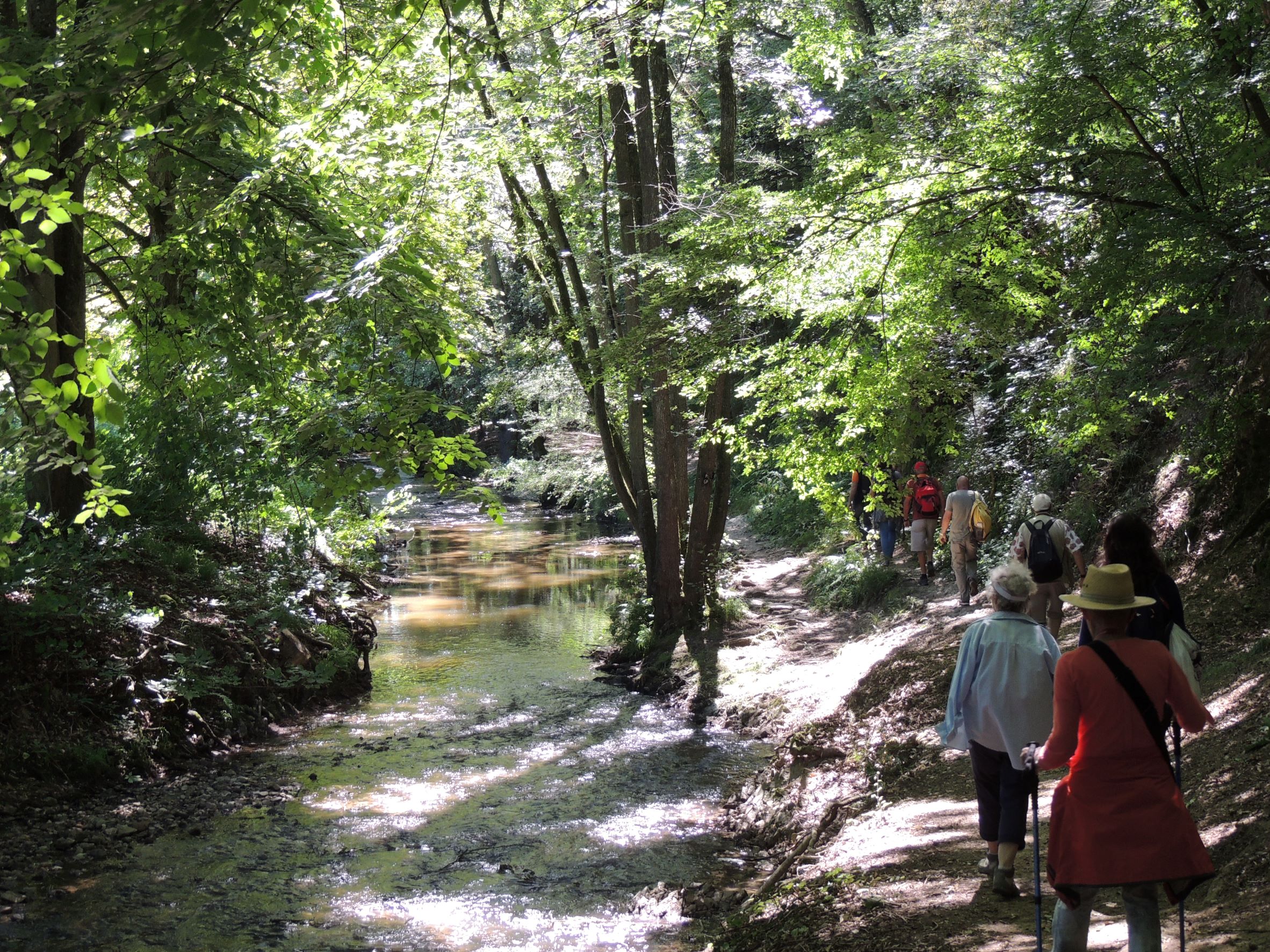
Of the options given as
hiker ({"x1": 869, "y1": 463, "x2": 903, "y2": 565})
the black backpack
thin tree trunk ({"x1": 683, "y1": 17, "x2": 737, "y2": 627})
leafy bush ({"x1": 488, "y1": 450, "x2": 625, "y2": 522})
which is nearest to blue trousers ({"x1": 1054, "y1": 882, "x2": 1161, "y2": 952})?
the black backpack

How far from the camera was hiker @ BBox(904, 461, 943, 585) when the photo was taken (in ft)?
48.9

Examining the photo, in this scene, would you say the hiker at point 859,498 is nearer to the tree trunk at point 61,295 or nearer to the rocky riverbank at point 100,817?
the rocky riverbank at point 100,817

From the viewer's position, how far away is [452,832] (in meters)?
8.77

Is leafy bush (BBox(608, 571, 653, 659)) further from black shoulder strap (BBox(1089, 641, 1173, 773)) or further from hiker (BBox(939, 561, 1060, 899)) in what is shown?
black shoulder strap (BBox(1089, 641, 1173, 773))

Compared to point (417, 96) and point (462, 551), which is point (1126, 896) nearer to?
point (417, 96)

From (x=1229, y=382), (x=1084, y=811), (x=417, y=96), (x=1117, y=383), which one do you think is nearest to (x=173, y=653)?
(x=417, y=96)

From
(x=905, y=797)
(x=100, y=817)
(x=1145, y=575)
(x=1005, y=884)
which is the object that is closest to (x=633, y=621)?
(x=905, y=797)

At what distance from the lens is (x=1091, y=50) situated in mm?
6957

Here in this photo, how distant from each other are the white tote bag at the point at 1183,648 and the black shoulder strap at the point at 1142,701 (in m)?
1.07

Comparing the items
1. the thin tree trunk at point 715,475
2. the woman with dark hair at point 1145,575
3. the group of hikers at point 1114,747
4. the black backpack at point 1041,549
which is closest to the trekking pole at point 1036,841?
the group of hikers at point 1114,747

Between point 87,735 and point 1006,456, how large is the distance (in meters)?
12.2

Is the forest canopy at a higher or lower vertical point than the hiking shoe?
higher

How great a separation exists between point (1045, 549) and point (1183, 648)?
160 inches

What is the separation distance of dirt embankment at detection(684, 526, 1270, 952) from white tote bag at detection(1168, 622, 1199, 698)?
102cm
